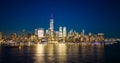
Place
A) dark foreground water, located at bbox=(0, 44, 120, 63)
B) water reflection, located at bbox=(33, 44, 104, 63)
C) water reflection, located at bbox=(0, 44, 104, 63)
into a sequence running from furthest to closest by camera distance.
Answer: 1. water reflection, located at bbox=(33, 44, 104, 63)
2. water reflection, located at bbox=(0, 44, 104, 63)
3. dark foreground water, located at bbox=(0, 44, 120, 63)

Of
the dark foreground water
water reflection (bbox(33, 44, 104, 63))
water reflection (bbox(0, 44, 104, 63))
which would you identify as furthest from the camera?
water reflection (bbox(33, 44, 104, 63))

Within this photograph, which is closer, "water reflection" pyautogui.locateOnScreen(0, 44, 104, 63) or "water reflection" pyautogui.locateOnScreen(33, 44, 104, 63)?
"water reflection" pyautogui.locateOnScreen(0, 44, 104, 63)

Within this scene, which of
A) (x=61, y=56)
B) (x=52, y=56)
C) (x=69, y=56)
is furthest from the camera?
(x=52, y=56)

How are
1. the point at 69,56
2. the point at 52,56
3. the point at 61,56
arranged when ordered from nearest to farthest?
the point at 69,56
the point at 61,56
the point at 52,56

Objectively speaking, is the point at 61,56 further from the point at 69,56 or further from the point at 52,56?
the point at 52,56

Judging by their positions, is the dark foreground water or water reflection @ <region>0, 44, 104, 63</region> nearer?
the dark foreground water

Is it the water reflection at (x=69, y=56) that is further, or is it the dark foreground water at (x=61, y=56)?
the water reflection at (x=69, y=56)

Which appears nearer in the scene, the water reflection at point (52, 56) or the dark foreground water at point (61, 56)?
the dark foreground water at point (61, 56)

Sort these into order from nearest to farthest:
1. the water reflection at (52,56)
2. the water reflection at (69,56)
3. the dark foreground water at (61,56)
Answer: the dark foreground water at (61,56)
the water reflection at (52,56)
the water reflection at (69,56)

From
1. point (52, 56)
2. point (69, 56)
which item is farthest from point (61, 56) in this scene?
point (52, 56)

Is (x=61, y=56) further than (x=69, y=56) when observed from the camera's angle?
Yes

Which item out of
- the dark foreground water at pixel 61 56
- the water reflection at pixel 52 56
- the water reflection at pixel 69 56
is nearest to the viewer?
the dark foreground water at pixel 61 56

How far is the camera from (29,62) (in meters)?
51.9

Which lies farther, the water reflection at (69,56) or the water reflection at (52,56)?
the water reflection at (69,56)
